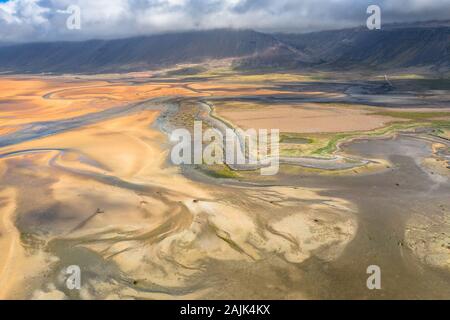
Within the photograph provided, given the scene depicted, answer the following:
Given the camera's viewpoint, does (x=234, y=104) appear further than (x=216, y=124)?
Yes

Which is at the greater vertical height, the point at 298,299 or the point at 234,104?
the point at 234,104

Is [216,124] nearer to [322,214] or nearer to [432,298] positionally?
[322,214]

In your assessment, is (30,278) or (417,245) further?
(417,245)

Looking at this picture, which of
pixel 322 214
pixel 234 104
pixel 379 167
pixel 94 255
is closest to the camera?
pixel 94 255

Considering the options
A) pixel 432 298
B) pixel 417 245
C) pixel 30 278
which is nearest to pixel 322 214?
pixel 417 245

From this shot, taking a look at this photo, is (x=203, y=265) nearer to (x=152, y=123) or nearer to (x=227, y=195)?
(x=227, y=195)
